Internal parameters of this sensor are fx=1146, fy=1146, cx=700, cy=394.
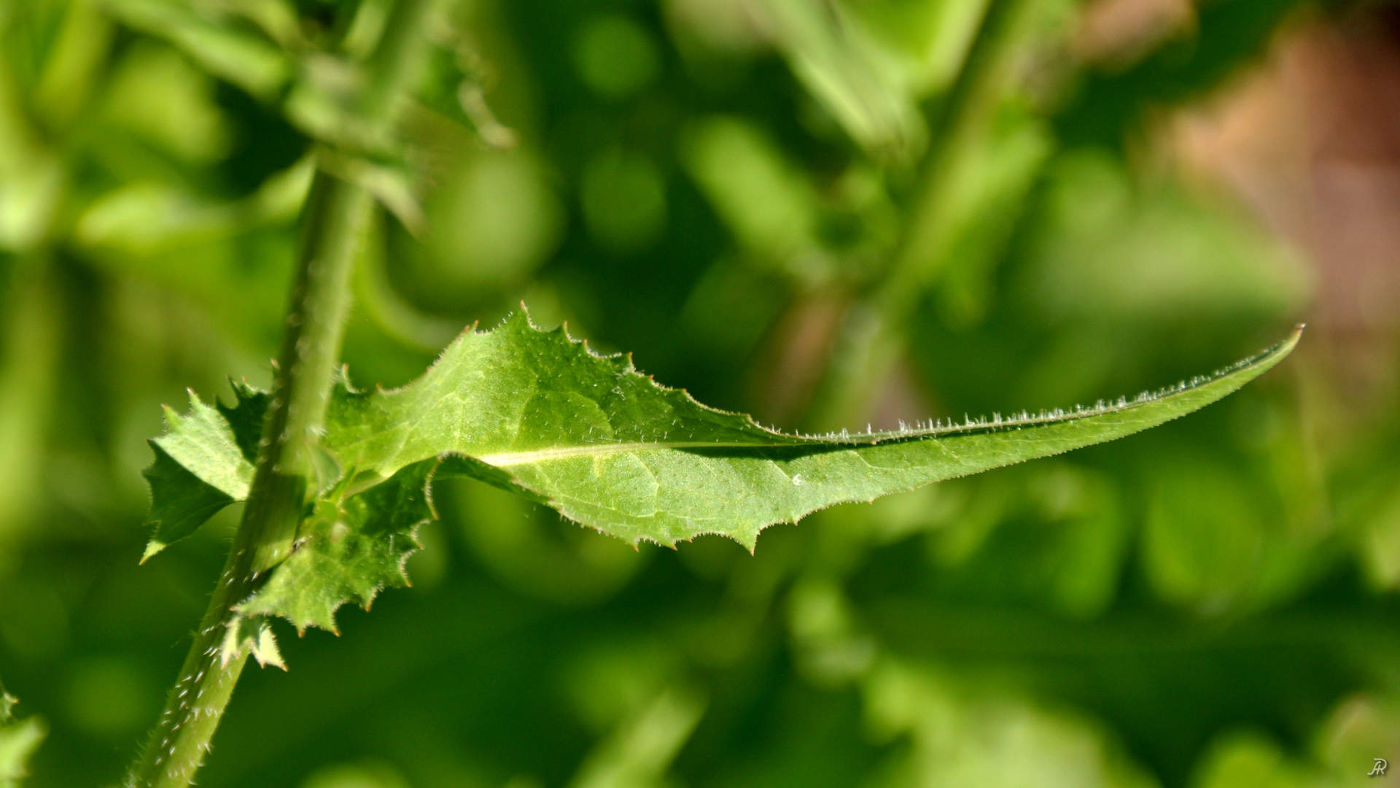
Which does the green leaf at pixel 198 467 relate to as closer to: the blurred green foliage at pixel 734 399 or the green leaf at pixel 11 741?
the green leaf at pixel 11 741

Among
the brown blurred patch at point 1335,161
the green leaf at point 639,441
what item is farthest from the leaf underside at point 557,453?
the brown blurred patch at point 1335,161

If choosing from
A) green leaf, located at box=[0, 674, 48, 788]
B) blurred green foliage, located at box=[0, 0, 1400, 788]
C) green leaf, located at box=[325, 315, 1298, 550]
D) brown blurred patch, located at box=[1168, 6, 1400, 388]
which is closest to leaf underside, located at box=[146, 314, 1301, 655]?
green leaf, located at box=[325, 315, 1298, 550]

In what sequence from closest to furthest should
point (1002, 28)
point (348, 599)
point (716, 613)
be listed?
point (348, 599), point (1002, 28), point (716, 613)

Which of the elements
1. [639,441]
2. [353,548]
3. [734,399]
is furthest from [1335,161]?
[353,548]

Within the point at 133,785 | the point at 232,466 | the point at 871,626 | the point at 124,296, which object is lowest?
the point at 871,626

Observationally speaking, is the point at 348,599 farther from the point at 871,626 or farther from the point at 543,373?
the point at 871,626

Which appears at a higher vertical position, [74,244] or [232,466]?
[232,466]

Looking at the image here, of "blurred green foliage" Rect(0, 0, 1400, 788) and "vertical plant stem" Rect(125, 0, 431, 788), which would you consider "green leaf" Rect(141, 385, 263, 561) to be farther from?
"blurred green foliage" Rect(0, 0, 1400, 788)

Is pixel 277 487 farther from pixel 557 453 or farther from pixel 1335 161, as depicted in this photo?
pixel 1335 161

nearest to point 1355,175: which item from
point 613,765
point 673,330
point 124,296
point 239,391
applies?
point 673,330
